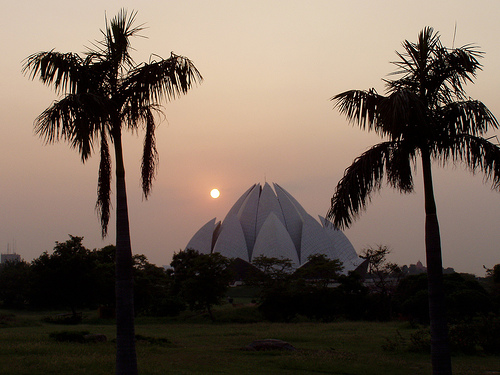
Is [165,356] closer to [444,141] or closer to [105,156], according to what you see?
[105,156]

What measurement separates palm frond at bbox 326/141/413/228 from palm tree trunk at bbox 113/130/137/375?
281 cm

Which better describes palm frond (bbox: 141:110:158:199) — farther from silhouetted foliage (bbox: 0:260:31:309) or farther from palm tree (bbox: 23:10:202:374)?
silhouetted foliage (bbox: 0:260:31:309)

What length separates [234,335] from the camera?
18.2 m

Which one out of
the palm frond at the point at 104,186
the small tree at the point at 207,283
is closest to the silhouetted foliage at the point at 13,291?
the small tree at the point at 207,283

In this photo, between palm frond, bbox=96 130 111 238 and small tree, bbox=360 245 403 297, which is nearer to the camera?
palm frond, bbox=96 130 111 238

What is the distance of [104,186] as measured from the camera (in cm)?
803

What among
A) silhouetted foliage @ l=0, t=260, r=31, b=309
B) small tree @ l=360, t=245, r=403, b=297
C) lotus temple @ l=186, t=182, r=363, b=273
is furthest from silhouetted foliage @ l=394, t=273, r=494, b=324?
lotus temple @ l=186, t=182, r=363, b=273

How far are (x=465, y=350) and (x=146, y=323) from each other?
16.6 meters

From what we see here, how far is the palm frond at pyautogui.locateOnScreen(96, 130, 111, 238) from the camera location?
25.9ft

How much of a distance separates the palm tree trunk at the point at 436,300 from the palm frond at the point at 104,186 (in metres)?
4.49

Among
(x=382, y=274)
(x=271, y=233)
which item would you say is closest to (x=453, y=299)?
(x=382, y=274)

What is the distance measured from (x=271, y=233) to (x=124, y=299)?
47.2 m

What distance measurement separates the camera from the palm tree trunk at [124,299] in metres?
6.80

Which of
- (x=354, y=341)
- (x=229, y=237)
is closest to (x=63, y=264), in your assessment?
(x=354, y=341)
